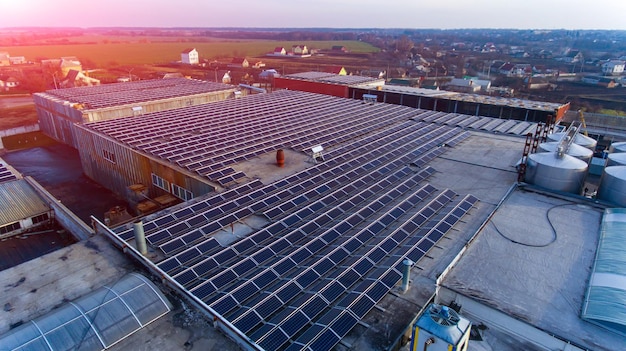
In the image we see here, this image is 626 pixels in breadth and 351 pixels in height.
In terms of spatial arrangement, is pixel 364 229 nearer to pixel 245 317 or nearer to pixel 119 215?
pixel 245 317

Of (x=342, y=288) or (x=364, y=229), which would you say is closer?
(x=342, y=288)

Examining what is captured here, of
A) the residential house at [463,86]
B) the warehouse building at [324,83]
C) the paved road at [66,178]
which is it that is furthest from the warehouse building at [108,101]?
the residential house at [463,86]

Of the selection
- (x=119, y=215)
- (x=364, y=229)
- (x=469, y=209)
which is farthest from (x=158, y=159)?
(x=469, y=209)

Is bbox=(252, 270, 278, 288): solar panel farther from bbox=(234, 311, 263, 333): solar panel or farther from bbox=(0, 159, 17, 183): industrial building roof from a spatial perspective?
bbox=(0, 159, 17, 183): industrial building roof

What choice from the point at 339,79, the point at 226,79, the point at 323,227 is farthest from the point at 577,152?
the point at 226,79

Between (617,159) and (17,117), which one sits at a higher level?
(617,159)

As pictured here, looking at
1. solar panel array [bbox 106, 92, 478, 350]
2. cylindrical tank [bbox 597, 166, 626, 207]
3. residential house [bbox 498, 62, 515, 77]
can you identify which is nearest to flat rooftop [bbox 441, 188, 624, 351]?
cylindrical tank [bbox 597, 166, 626, 207]

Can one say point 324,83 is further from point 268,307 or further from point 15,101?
point 15,101
